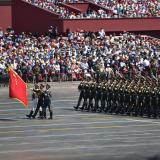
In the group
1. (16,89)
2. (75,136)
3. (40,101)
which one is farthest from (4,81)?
(75,136)

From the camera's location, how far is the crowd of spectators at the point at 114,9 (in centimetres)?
5634

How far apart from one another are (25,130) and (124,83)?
7.12 metres

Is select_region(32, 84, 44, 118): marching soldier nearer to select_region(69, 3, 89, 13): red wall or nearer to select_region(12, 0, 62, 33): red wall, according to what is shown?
select_region(12, 0, 62, 33): red wall

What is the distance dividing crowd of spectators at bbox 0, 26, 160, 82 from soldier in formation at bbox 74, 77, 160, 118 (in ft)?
26.2

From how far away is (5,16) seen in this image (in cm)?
5994

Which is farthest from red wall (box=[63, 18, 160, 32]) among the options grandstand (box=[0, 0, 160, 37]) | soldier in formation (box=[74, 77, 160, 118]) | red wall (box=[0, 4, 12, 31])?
soldier in formation (box=[74, 77, 160, 118])

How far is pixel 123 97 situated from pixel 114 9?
71.4 feet

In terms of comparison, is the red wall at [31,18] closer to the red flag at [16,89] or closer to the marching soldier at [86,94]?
the marching soldier at [86,94]

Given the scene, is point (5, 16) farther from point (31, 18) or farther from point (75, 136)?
point (75, 136)

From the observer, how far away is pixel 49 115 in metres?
35.6

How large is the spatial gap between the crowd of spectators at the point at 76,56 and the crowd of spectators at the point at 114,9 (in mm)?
2747

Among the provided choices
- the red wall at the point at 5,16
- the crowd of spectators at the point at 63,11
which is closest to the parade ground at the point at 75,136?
the crowd of spectators at the point at 63,11

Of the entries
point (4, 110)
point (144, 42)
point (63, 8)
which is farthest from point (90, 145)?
point (63, 8)

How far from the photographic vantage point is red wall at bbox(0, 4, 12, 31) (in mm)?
59281
